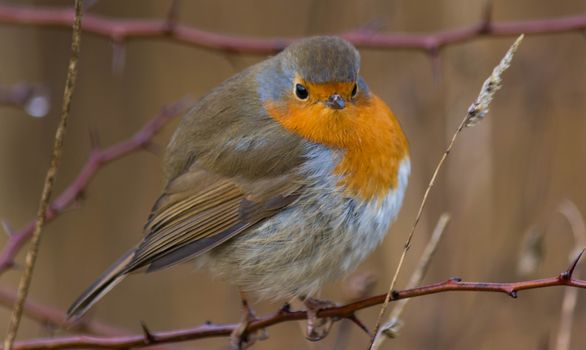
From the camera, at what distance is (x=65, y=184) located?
6527mm

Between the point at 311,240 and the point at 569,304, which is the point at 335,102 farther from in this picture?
the point at 569,304

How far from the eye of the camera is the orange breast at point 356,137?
3.04 m

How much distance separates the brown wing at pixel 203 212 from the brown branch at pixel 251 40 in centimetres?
52

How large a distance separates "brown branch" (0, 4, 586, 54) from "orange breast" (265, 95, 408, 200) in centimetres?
27

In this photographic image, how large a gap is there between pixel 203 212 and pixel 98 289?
0.46 meters

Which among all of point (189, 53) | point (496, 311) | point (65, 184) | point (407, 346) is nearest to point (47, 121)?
point (65, 184)

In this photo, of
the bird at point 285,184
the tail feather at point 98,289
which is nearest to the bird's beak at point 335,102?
the bird at point 285,184

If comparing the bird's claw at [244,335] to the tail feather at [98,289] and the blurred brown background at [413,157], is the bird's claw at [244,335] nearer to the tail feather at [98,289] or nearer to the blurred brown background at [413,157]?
the blurred brown background at [413,157]

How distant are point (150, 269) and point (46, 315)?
41 cm

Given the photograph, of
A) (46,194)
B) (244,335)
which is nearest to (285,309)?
(244,335)

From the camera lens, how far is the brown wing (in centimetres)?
309

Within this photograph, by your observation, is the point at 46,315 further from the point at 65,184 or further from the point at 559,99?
the point at 65,184

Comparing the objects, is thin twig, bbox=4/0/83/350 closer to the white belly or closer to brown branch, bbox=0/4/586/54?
the white belly

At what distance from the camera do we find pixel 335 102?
3.08m
